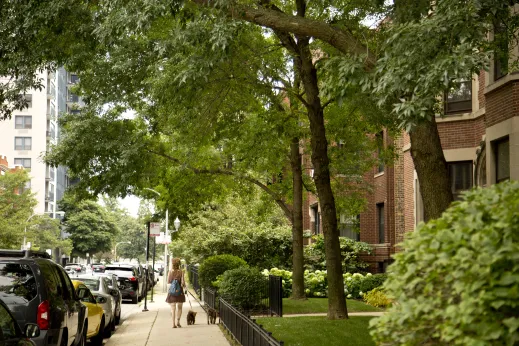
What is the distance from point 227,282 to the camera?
20422 mm

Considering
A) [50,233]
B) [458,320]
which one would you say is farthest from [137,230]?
[458,320]

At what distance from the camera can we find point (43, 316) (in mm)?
10531

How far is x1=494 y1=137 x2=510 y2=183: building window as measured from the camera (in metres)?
16.8

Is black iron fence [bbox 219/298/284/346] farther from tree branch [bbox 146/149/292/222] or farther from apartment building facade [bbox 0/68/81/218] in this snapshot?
apartment building facade [bbox 0/68/81/218]

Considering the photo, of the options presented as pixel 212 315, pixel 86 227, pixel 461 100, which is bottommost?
pixel 212 315

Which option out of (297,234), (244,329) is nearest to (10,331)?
(244,329)

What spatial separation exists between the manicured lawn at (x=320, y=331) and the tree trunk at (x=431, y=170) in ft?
10.1

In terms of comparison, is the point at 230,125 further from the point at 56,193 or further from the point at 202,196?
the point at 56,193

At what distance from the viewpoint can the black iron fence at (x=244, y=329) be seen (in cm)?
941

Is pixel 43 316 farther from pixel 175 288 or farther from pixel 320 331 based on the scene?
pixel 175 288

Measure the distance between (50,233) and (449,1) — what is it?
254 ft

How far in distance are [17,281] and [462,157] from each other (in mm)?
14135

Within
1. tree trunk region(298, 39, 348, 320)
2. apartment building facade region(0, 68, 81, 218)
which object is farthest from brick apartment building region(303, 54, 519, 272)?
apartment building facade region(0, 68, 81, 218)

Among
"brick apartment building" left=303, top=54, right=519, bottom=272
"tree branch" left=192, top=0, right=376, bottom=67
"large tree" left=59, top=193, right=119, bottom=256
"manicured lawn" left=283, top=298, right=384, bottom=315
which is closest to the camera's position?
"tree branch" left=192, top=0, right=376, bottom=67
